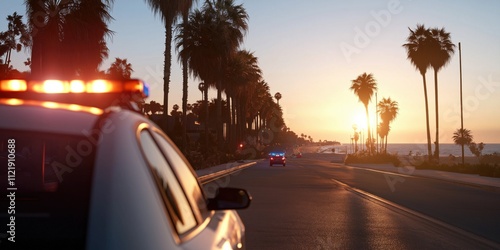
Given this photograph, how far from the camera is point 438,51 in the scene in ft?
201

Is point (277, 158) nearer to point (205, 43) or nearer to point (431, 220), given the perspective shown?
point (205, 43)

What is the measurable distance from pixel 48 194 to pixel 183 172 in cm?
133

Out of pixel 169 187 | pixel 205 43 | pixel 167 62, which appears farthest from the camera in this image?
pixel 205 43

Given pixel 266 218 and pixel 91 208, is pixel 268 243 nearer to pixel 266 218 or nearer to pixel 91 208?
pixel 266 218

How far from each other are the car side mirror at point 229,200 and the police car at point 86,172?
0.82 m

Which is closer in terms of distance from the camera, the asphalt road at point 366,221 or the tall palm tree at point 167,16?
the asphalt road at point 366,221

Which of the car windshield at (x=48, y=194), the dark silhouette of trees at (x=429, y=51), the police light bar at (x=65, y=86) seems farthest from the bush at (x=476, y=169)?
the police light bar at (x=65, y=86)

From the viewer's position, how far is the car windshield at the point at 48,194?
7.34ft

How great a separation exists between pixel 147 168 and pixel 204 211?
5.71 ft

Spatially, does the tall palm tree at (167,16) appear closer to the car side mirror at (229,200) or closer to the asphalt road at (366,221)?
the asphalt road at (366,221)

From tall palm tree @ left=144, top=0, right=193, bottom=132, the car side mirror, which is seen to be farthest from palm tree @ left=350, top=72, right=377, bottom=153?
the car side mirror

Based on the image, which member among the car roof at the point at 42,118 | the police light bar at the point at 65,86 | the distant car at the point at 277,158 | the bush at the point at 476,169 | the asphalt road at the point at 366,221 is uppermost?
the police light bar at the point at 65,86

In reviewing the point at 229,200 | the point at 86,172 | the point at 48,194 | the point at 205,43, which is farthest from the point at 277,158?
the point at 86,172

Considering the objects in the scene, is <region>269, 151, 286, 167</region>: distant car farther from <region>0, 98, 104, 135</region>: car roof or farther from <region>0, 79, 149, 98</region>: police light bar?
<region>0, 98, 104, 135</region>: car roof
